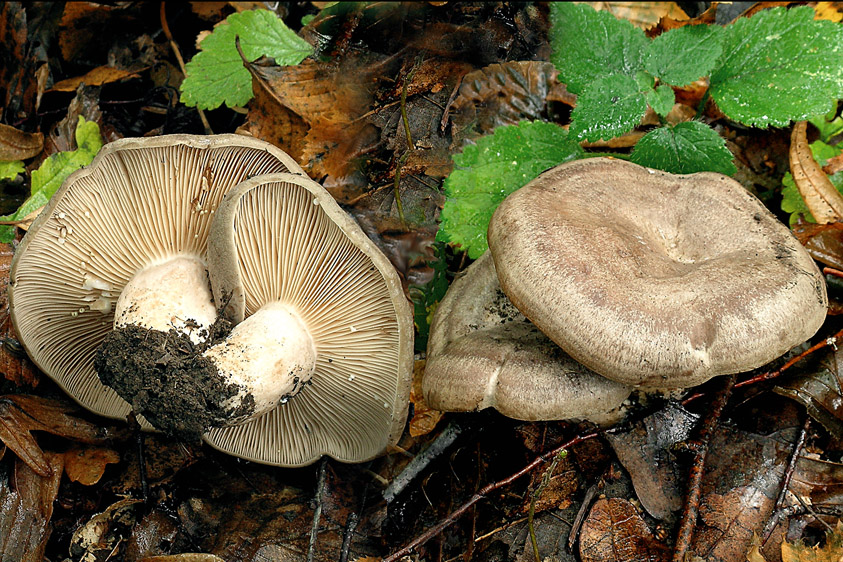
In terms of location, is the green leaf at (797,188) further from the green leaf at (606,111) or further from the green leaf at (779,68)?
the green leaf at (606,111)

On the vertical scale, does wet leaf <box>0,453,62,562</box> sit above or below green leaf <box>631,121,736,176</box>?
below

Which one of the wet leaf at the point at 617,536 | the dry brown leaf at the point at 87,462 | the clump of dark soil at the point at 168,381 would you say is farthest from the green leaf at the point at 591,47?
the dry brown leaf at the point at 87,462

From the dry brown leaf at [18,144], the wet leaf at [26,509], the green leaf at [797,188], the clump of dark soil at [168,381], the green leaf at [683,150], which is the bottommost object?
the wet leaf at [26,509]

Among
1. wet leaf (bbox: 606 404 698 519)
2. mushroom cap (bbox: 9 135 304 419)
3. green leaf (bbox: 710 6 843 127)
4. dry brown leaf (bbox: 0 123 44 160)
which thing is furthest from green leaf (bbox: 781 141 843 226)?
dry brown leaf (bbox: 0 123 44 160)

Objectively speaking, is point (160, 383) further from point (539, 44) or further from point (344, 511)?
point (539, 44)

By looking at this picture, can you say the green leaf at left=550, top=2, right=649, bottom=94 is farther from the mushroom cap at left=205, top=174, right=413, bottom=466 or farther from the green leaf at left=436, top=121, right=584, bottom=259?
the mushroom cap at left=205, top=174, right=413, bottom=466

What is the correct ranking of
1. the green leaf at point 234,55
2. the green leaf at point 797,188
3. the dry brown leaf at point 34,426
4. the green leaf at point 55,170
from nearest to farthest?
the dry brown leaf at point 34,426 < the green leaf at point 797,188 < the green leaf at point 55,170 < the green leaf at point 234,55

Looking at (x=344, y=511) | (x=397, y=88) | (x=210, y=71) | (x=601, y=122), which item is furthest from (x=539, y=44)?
(x=344, y=511)
